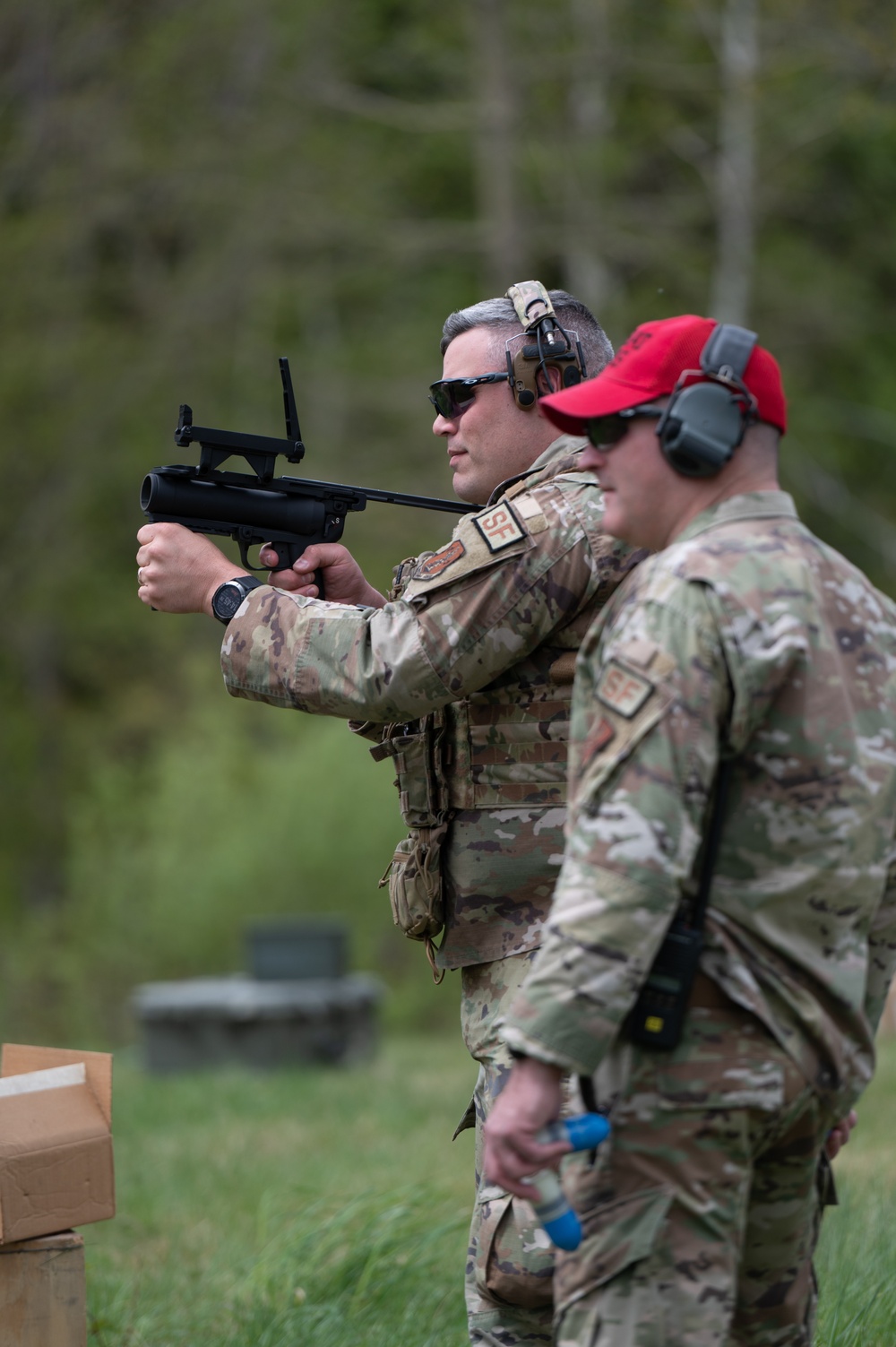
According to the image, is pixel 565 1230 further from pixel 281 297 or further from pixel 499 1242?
pixel 281 297

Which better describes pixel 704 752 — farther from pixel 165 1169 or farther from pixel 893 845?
pixel 165 1169

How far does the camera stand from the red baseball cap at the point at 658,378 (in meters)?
2.52

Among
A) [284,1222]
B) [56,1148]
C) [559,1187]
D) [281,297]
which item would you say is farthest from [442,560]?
[281,297]

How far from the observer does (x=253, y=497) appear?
3.59 meters

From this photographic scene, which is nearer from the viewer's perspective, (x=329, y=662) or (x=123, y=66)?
(x=329, y=662)

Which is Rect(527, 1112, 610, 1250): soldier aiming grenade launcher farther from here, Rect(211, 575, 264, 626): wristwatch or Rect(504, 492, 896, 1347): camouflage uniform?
Rect(211, 575, 264, 626): wristwatch

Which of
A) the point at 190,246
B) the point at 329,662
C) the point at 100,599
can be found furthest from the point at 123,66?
the point at 329,662

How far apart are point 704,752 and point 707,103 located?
22.5 meters

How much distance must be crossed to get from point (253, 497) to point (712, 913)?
1.68 metres

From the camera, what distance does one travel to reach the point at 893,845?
98.0 inches

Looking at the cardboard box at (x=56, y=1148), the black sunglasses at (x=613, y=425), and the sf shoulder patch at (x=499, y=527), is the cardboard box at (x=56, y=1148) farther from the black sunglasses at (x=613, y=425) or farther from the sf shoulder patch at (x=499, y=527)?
the black sunglasses at (x=613, y=425)

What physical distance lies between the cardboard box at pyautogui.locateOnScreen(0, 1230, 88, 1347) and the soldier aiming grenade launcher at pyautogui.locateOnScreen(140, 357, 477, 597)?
1.54 metres

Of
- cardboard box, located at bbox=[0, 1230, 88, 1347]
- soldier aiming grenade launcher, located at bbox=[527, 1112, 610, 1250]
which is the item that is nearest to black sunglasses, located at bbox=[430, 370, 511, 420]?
soldier aiming grenade launcher, located at bbox=[527, 1112, 610, 1250]

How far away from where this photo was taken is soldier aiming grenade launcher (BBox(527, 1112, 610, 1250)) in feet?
7.46
